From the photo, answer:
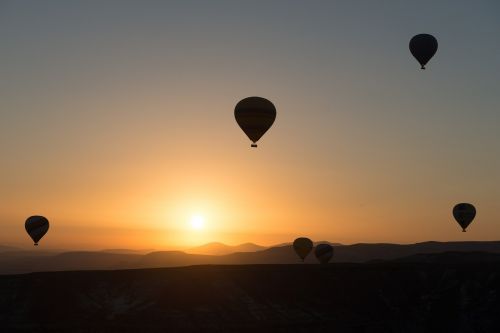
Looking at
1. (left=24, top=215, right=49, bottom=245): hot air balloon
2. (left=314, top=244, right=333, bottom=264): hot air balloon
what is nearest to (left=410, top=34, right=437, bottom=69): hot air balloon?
(left=314, top=244, right=333, bottom=264): hot air balloon

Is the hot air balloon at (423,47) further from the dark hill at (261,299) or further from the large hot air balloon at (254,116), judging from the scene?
the dark hill at (261,299)

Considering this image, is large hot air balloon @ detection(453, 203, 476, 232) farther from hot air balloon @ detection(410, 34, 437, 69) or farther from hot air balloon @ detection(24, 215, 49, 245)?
hot air balloon @ detection(24, 215, 49, 245)

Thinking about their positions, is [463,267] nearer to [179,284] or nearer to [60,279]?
[179,284]

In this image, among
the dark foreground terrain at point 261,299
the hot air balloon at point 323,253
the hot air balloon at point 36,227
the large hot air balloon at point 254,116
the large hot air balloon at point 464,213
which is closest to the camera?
the dark foreground terrain at point 261,299

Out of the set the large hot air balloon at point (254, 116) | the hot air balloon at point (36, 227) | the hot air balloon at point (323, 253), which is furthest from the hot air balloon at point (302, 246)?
the hot air balloon at point (36, 227)

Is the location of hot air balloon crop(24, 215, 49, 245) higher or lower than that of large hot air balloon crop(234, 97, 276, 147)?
lower

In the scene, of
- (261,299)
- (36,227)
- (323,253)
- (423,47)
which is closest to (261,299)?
(261,299)
